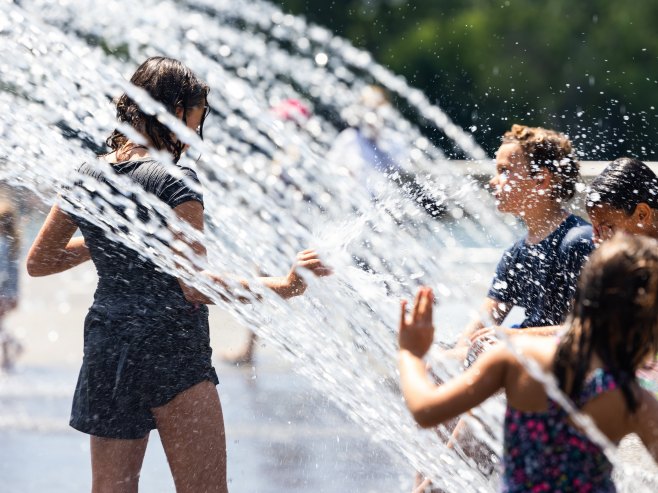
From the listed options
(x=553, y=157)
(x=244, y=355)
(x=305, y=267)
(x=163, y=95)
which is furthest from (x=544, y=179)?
(x=244, y=355)

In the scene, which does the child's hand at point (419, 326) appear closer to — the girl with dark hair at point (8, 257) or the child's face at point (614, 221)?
the child's face at point (614, 221)

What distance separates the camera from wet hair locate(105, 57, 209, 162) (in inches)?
119

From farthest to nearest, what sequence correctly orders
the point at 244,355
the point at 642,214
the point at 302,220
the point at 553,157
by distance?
the point at 244,355 → the point at 302,220 → the point at 553,157 → the point at 642,214

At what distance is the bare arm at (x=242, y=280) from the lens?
288cm

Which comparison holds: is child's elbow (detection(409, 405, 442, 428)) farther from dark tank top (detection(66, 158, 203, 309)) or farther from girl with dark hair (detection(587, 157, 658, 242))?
girl with dark hair (detection(587, 157, 658, 242))

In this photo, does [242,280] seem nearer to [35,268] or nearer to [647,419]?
[35,268]

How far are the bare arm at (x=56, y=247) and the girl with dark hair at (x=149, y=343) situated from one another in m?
0.02

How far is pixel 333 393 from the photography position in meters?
3.77

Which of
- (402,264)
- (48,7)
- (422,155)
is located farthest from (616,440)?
(48,7)

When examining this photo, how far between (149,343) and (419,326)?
2.93 feet

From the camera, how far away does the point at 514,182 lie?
12.7 feet

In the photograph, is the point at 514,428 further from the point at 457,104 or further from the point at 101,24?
the point at 457,104

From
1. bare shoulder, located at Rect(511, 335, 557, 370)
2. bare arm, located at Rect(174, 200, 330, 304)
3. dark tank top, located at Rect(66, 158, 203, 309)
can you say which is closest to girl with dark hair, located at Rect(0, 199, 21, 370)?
dark tank top, located at Rect(66, 158, 203, 309)

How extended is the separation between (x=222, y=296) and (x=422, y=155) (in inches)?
160
